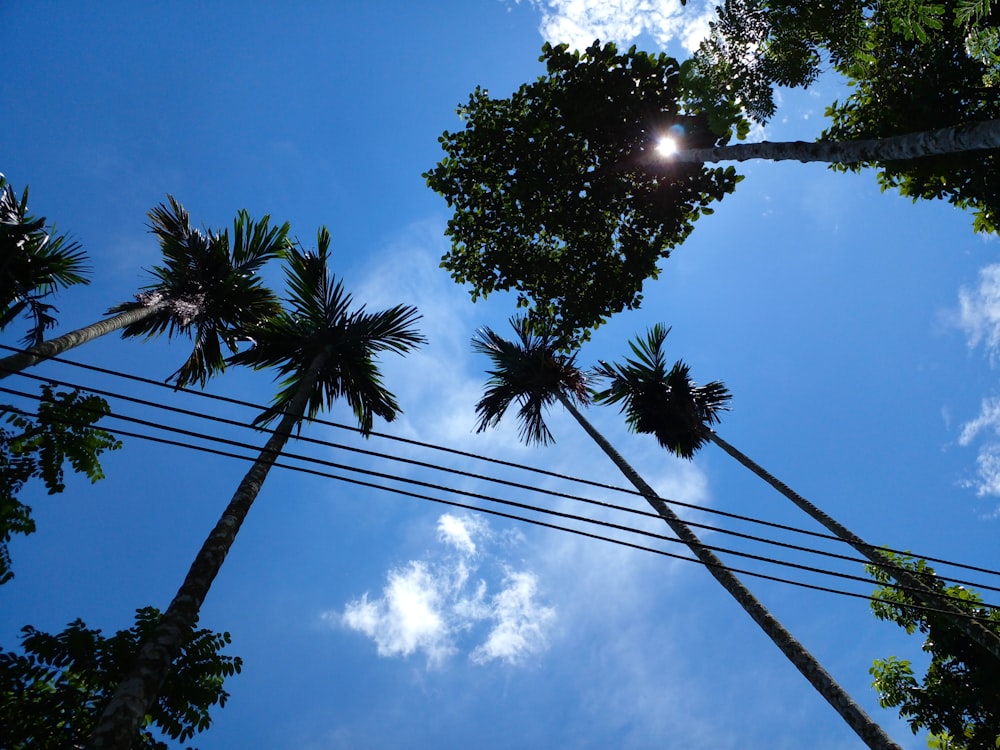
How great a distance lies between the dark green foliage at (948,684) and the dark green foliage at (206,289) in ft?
37.5

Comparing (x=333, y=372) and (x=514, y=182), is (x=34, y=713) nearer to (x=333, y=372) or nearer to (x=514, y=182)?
(x=333, y=372)

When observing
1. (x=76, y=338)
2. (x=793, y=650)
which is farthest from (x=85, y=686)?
(x=793, y=650)

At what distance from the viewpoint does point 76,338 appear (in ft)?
22.9

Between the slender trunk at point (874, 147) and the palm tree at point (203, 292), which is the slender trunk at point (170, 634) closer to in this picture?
the palm tree at point (203, 292)

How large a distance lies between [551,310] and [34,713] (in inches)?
381

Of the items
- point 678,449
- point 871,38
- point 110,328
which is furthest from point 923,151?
point 110,328

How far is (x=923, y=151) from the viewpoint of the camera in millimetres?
5711

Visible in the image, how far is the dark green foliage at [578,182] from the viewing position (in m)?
9.16

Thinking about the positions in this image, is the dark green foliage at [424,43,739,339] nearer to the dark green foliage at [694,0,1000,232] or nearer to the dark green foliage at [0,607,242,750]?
the dark green foliage at [694,0,1000,232]

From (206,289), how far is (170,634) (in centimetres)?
727

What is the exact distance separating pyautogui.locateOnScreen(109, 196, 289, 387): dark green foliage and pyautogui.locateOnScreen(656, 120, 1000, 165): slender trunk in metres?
8.39

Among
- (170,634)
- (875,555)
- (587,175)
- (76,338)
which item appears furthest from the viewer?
(587,175)

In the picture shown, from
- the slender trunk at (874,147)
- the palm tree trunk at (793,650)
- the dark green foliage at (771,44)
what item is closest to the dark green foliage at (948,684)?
the palm tree trunk at (793,650)

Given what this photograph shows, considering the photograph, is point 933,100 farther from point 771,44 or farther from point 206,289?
point 206,289
